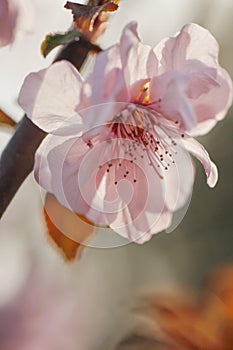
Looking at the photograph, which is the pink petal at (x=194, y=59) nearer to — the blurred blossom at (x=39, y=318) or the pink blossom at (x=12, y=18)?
the pink blossom at (x=12, y=18)

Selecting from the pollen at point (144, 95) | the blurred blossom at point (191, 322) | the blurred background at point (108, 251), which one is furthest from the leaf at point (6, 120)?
the blurred blossom at point (191, 322)

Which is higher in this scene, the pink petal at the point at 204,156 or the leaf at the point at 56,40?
the leaf at the point at 56,40

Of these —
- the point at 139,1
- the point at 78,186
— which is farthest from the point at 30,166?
the point at 139,1

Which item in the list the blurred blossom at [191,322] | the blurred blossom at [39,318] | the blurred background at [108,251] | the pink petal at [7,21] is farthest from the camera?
the blurred blossom at [39,318]

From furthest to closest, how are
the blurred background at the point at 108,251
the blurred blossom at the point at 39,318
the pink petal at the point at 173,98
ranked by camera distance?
the blurred blossom at the point at 39,318 < the blurred background at the point at 108,251 < the pink petal at the point at 173,98

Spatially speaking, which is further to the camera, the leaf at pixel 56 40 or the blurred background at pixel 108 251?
the blurred background at pixel 108 251

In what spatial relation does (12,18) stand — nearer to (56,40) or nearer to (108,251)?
(56,40)
